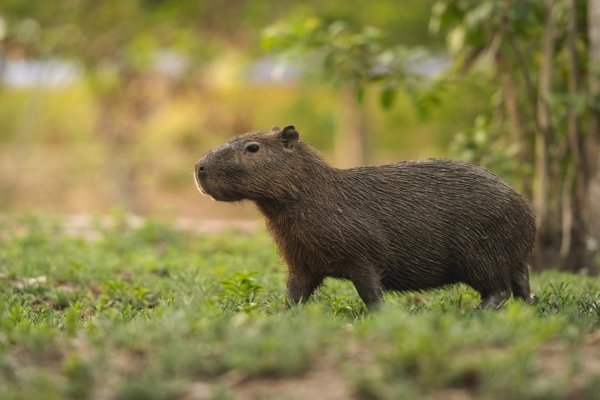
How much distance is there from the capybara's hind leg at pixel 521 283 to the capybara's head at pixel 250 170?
163cm

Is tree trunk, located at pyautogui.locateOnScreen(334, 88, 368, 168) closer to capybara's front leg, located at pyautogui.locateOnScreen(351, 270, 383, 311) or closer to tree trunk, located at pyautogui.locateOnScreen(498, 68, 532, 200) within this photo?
tree trunk, located at pyautogui.locateOnScreen(498, 68, 532, 200)

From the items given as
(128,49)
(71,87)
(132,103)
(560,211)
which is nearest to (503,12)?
(560,211)

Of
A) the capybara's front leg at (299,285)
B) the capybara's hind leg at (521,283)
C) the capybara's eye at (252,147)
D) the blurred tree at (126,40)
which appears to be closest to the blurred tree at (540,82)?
the capybara's hind leg at (521,283)

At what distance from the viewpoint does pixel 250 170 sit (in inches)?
211

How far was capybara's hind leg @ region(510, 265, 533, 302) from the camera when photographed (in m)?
5.86

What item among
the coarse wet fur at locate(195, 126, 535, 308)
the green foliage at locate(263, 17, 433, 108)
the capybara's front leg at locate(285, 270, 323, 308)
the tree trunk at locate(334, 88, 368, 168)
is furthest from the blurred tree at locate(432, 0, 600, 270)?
the tree trunk at locate(334, 88, 368, 168)

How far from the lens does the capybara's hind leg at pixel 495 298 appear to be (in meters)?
5.59

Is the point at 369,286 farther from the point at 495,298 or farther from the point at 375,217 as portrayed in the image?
the point at 495,298

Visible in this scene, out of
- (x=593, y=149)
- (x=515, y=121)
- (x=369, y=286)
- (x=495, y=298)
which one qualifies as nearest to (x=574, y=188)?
(x=593, y=149)

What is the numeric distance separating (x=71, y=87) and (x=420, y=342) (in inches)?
883

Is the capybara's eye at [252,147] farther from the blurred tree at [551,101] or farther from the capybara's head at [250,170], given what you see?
the blurred tree at [551,101]

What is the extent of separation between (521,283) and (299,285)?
1510mm

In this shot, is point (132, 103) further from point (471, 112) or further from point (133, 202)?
point (471, 112)

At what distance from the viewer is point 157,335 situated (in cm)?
379
